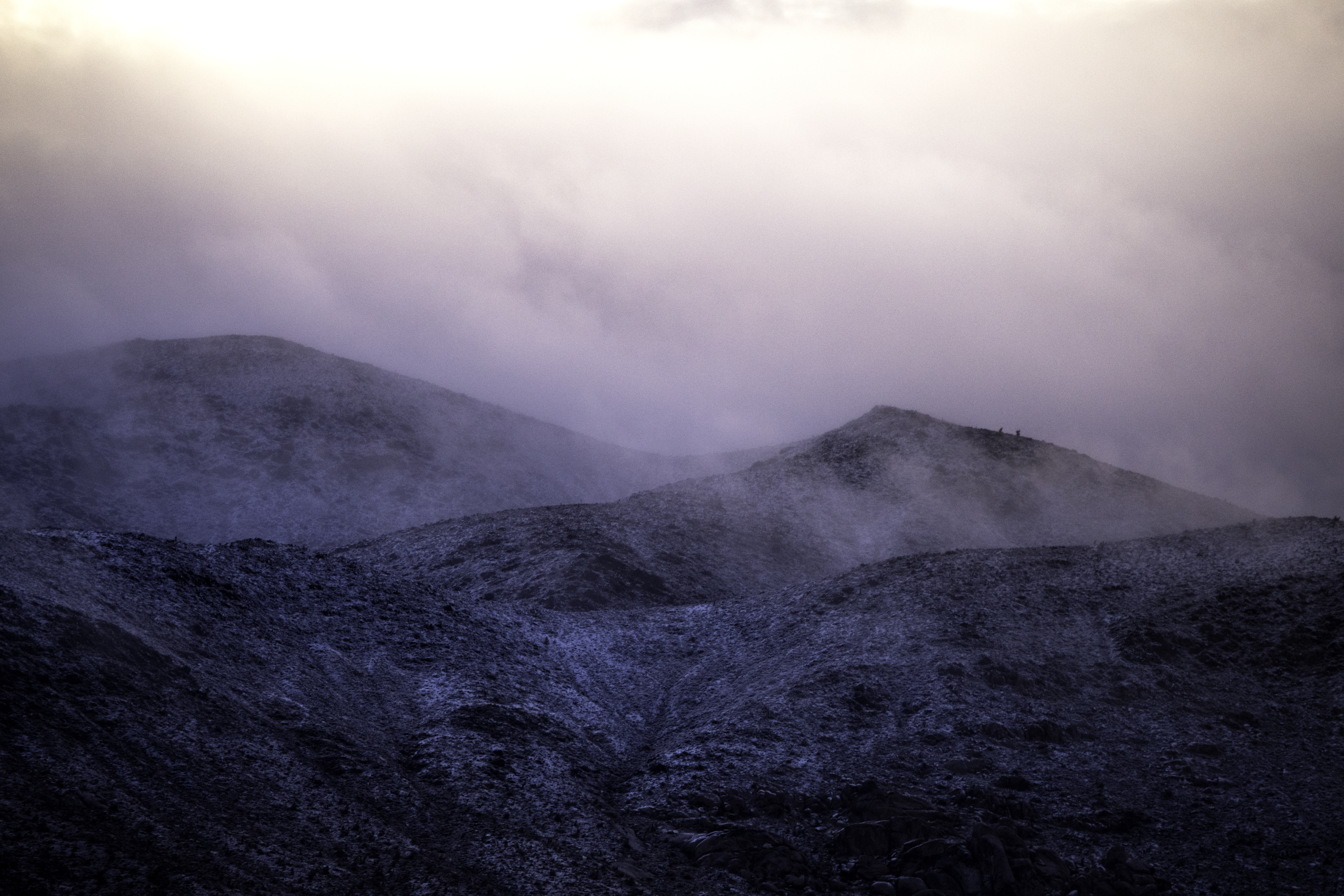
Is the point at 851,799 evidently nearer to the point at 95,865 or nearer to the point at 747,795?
the point at 747,795

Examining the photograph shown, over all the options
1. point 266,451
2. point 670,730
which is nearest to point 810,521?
point 670,730

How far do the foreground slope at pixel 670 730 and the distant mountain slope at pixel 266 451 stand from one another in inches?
1294

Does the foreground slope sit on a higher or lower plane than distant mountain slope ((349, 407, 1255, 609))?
lower

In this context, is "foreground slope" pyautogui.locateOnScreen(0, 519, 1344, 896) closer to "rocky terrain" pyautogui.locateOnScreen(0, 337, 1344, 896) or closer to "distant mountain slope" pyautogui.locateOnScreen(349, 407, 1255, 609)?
"rocky terrain" pyautogui.locateOnScreen(0, 337, 1344, 896)

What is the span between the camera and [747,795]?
2448cm

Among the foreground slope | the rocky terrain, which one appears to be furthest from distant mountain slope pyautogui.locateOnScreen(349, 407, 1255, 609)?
the foreground slope

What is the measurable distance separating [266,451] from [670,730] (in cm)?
5564

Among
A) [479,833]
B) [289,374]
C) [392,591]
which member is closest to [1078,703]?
[479,833]

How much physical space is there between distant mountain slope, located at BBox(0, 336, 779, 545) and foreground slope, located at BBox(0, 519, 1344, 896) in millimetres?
32869

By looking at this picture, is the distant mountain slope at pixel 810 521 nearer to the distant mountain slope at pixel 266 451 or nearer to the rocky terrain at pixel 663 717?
the rocky terrain at pixel 663 717

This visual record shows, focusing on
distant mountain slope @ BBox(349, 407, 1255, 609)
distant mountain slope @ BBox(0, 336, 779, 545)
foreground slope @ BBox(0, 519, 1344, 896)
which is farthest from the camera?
distant mountain slope @ BBox(0, 336, 779, 545)

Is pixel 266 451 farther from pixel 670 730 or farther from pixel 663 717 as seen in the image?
pixel 670 730

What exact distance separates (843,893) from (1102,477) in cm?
5490

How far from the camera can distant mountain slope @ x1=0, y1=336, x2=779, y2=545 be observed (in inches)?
Answer: 2584
